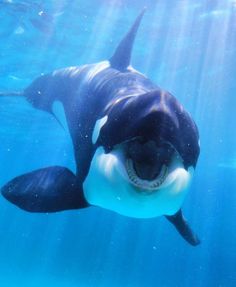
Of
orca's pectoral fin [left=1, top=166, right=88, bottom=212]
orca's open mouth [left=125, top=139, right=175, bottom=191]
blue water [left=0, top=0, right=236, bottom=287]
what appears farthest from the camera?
blue water [left=0, top=0, right=236, bottom=287]

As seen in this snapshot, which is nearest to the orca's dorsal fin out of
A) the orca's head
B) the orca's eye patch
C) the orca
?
A: the orca

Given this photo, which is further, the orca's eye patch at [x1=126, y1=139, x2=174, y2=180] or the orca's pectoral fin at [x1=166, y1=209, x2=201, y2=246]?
the orca's pectoral fin at [x1=166, y1=209, x2=201, y2=246]

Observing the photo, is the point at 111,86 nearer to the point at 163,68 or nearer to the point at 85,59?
the point at 85,59

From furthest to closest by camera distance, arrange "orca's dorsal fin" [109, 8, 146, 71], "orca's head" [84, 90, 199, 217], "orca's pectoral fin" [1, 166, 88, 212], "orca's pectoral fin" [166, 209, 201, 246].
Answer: "orca's dorsal fin" [109, 8, 146, 71] < "orca's pectoral fin" [166, 209, 201, 246] < "orca's pectoral fin" [1, 166, 88, 212] < "orca's head" [84, 90, 199, 217]

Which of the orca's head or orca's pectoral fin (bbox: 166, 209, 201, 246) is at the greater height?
the orca's head

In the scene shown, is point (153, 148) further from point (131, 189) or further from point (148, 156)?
point (131, 189)

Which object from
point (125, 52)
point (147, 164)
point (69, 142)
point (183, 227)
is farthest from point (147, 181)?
point (69, 142)

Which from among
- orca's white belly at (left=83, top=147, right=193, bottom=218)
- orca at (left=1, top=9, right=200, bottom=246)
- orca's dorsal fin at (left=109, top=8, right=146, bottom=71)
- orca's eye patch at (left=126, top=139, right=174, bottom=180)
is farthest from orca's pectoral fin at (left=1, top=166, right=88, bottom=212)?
orca's dorsal fin at (left=109, top=8, right=146, bottom=71)

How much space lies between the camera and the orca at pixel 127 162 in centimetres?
361

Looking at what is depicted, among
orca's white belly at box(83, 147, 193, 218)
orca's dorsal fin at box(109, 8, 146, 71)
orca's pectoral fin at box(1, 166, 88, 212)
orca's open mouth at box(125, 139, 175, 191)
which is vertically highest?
orca's open mouth at box(125, 139, 175, 191)

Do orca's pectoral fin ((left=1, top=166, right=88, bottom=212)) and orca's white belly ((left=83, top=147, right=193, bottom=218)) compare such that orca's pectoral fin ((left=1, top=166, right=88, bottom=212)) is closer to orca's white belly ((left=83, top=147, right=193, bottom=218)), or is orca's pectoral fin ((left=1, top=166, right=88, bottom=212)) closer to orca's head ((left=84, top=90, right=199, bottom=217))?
orca's white belly ((left=83, top=147, right=193, bottom=218))

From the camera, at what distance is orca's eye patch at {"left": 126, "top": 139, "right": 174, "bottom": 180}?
11.9ft

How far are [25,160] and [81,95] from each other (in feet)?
131

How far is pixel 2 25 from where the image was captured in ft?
52.2
